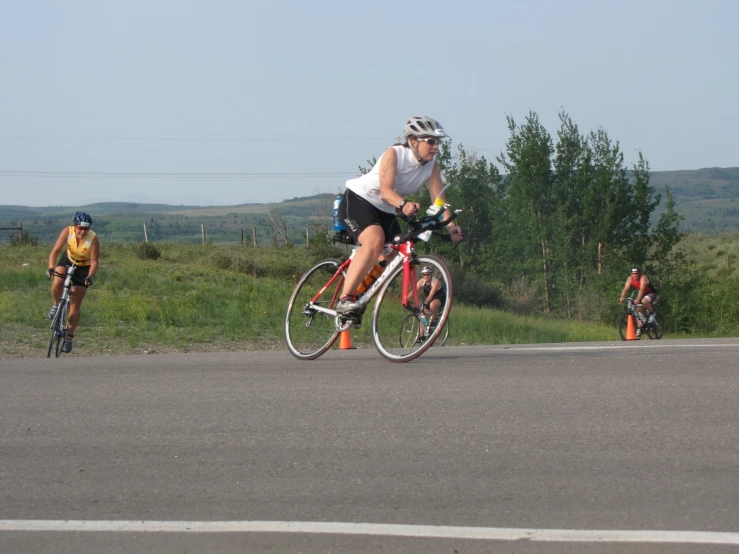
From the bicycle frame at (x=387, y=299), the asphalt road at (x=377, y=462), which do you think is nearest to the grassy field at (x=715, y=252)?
the bicycle frame at (x=387, y=299)

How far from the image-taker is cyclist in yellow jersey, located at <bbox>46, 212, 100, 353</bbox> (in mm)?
12133

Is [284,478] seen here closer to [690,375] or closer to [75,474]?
[75,474]

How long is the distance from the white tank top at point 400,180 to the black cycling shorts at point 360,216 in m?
0.06

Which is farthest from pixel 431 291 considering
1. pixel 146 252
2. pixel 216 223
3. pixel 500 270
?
pixel 216 223

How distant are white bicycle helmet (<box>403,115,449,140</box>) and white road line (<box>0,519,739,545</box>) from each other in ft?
14.7

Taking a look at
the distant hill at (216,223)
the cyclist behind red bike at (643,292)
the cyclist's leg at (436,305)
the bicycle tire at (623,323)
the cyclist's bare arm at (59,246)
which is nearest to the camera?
the cyclist's leg at (436,305)

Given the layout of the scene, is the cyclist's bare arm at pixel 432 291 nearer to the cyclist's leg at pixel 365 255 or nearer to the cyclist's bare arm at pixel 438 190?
the cyclist's bare arm at pixel 438 190

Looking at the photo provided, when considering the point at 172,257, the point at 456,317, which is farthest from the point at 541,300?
the point at 456,317

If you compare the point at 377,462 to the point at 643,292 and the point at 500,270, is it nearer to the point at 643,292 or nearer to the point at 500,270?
the point at 643,292

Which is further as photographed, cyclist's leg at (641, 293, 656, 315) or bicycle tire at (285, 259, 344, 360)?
cyclist's leg at (641, 293, 656, 315)

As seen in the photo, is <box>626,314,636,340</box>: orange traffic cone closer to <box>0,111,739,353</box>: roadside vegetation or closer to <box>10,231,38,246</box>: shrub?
<box>0,111,739,353</box>: roadside vegetation

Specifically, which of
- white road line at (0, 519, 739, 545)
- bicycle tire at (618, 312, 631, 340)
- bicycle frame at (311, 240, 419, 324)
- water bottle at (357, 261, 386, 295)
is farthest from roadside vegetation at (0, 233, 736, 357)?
white road line at (0, 519, 739, 545)

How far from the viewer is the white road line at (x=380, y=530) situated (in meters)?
3.56

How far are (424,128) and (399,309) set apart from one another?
1539mm
